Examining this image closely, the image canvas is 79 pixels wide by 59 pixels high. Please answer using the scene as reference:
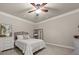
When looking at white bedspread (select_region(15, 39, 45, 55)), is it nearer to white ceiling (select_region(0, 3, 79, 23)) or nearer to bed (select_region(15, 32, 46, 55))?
bed (select_region(15, 32, 46, 55))

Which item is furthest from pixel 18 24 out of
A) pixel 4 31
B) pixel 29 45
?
pixel 29 45

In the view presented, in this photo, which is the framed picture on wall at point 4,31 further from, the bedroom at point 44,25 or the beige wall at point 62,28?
the beige wall at point 62,28

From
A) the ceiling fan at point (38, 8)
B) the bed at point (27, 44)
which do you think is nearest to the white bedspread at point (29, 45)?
the bed at point (27, 44)

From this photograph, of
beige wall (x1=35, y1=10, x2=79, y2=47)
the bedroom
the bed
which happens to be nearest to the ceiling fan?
the bedroom

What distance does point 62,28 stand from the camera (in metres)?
1.57

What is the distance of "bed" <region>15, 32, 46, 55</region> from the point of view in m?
1.46

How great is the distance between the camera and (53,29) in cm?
162

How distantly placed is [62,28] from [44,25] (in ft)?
1.16

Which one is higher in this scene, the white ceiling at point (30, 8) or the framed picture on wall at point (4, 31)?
the white ceiling at point (30, 8)

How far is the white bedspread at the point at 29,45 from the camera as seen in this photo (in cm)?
145

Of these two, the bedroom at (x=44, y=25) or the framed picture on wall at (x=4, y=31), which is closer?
the bedroom at (x=44, y=25)

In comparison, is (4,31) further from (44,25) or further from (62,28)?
(62,28)

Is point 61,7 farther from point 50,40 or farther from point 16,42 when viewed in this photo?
point 16,42

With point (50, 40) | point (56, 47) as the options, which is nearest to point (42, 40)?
point (50, 40)
